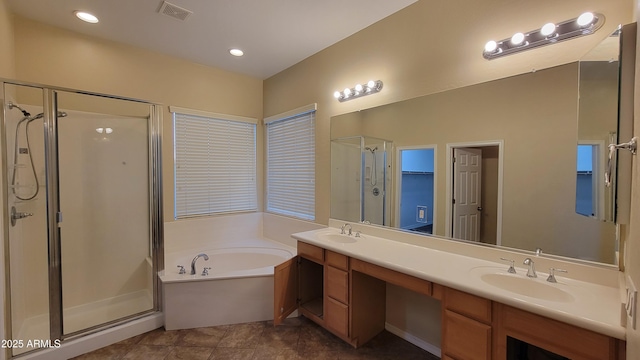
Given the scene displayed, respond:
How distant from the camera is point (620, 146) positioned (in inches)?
39.9

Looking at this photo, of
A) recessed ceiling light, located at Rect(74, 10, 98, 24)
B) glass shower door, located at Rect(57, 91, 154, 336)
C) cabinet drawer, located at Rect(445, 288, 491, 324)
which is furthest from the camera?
glass shower door, located at Rect(57, 91, 154, 336)

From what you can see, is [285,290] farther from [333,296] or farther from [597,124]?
[597,124]

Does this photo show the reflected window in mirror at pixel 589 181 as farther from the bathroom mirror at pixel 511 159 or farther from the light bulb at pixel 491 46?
the light bulb at pixel 491 46

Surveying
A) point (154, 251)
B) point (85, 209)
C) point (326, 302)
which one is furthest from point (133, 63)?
point (326, 302)

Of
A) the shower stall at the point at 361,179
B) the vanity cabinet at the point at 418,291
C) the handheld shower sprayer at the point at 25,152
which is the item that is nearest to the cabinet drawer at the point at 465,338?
the vanity cabinet at the point at 418,291

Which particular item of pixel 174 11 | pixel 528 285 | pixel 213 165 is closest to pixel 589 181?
pixel 528 285

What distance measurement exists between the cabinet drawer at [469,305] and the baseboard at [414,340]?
0.82 metres

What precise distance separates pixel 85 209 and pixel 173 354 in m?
1.77

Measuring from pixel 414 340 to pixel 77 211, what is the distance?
342cm

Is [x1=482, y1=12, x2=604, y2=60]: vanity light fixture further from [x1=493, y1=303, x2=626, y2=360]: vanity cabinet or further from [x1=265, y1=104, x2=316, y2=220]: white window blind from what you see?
[x1=265, y1=104, x2=316, y2=220]: white window blind

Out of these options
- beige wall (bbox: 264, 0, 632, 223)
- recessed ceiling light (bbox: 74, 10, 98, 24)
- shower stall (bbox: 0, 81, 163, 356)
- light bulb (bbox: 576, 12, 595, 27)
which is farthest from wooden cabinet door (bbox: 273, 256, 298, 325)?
recessed ceiling light (bbox: 74, 10, 98, 24)

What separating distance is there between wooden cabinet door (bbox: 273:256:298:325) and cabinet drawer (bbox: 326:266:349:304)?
0.43m

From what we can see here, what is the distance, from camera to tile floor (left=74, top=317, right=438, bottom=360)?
2066 millimetres

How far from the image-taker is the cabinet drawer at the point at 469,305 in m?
1.31
